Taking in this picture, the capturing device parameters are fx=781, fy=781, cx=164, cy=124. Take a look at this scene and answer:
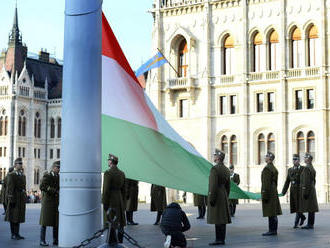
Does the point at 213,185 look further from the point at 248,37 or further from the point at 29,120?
the point at 29,120

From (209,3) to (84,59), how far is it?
40.6 metres

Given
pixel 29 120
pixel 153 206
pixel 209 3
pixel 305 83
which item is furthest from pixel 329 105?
pixel 29 120

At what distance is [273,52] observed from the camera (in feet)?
163

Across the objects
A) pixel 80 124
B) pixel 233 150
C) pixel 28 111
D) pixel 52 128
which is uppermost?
pixel 28 111

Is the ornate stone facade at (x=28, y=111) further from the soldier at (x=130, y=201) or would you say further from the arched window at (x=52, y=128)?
the soldier at (x=130, y=201)

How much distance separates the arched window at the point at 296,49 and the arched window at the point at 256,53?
225cm

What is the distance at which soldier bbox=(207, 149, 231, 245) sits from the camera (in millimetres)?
14648

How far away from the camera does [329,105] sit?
156ft

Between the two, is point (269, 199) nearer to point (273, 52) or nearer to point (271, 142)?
point (271, 142)

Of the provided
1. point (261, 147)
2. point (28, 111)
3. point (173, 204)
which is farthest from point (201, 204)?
point (28, 111)

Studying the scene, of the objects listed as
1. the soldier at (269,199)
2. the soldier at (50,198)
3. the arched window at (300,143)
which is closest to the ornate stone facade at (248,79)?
the arched window at (300,143)

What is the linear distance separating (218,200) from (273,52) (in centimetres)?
3569

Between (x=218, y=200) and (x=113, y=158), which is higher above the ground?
(x=113, y=158)

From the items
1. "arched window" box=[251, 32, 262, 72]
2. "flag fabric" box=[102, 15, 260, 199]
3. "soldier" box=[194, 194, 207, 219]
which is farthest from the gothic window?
"flag fabric" box=[102, 15, 260, 199]
